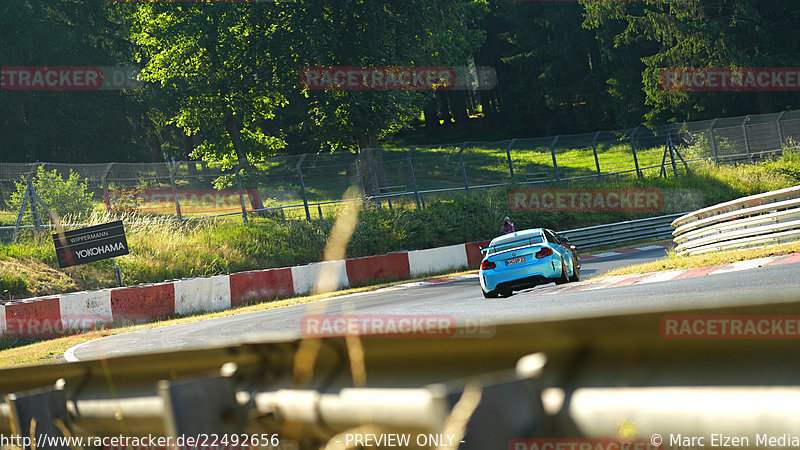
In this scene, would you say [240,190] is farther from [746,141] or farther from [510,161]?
[746,141]

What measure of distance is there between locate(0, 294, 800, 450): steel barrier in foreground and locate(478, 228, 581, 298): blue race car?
1247 centimetres

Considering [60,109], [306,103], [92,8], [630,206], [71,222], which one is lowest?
[630,206]

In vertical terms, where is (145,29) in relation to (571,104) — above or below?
above

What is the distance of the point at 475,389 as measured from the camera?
2035 mm

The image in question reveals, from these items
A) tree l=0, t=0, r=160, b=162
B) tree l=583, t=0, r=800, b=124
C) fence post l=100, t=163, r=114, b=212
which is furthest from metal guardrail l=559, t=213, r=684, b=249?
tree l=0, t=0, r=160, b=162

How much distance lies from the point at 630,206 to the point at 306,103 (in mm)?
14052

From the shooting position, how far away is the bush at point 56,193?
23.0 metres

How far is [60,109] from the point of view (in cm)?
5069

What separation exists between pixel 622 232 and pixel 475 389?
3172 centimetres

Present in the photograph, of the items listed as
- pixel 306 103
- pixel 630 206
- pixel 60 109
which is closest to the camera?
pixel 630 206

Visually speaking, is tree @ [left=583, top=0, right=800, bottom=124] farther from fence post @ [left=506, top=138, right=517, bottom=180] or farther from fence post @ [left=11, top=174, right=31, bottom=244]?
fence post @ [left=11, top=174, right=31, bottom=244]

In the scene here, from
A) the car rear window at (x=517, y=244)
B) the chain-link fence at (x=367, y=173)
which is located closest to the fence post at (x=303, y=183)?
the chain-link fence at (x=367, y=173)

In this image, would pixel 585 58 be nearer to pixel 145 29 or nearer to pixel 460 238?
pixel 145 29

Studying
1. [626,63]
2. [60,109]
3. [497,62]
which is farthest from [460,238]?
[497,62]
